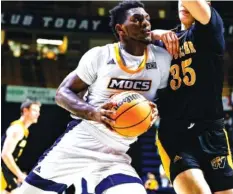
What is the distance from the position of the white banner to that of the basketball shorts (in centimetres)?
984

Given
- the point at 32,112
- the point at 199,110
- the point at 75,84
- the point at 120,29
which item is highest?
the point at 120,29

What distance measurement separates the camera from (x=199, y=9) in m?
3.04

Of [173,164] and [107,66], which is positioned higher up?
[107,66]

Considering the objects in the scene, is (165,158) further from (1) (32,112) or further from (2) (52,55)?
(2) (52,55)

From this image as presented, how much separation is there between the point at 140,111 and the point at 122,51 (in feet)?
1.54

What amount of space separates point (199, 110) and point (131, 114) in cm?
54

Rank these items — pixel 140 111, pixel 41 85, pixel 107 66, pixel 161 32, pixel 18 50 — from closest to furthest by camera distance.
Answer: pixel 140 111
pixel 107 66
pixel 161 32
pixel 41 85
pixel 18 50

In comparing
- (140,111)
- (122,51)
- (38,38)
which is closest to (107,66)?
(122,51)

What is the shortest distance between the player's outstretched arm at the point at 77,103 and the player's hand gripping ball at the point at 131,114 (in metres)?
0.07

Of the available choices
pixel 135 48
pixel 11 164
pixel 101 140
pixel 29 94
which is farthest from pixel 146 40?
pixel 29 94

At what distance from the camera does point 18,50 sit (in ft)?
53.5

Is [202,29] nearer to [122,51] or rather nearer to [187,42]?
[187,42]

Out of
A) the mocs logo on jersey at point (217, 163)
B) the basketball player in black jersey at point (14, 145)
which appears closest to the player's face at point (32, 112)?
the basketball player in black jersey at point (14, 145)

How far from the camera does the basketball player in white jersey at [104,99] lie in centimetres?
310
